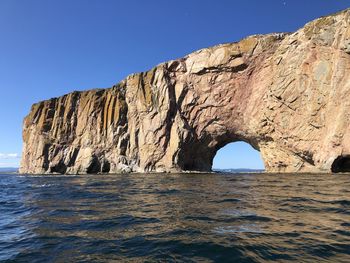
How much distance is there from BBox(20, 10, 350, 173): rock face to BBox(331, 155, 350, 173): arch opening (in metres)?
0.14

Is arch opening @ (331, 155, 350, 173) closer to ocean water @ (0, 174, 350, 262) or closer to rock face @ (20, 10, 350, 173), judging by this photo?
rock face @ (20, 10, 350, 173)

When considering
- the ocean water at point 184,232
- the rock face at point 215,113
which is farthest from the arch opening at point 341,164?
the ocean water at point 184,232

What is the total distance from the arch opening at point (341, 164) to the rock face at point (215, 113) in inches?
5.4

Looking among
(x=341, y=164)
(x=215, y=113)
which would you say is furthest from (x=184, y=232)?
(x=215, y=113)

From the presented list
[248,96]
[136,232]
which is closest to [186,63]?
[248,96]

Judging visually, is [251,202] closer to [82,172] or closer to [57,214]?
[57,214]

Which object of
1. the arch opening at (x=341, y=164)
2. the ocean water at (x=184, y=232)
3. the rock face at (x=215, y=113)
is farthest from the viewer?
the rock face at (x=215, y=113)

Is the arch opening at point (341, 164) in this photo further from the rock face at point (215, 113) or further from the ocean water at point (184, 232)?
the ocean water at point (184, 232)

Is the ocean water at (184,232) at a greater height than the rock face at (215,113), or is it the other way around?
the rock face at (215,113)

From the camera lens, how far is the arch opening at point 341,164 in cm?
3534

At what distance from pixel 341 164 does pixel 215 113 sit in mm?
20567

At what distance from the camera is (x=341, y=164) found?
36875mm

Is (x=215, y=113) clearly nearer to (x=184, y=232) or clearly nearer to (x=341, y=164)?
(x=341, y=164)

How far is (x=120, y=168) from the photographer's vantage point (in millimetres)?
57562
